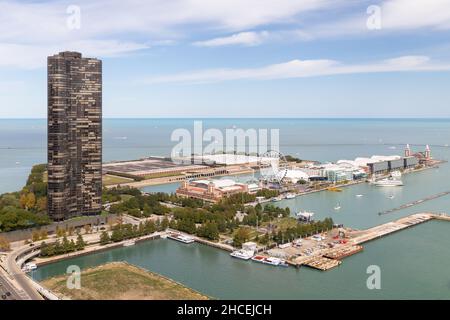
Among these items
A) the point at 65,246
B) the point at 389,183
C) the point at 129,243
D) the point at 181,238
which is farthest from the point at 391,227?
the point at 389,183

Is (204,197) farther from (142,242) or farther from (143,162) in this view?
(143,162)

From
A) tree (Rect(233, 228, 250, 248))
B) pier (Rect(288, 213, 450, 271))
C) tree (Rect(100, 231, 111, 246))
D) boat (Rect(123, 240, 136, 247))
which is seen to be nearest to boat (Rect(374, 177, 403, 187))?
pier (Rect(288, 213, 450, 271))

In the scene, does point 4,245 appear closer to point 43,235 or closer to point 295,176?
point 43,235

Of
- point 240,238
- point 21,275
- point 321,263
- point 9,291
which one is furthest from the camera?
point 240,238
